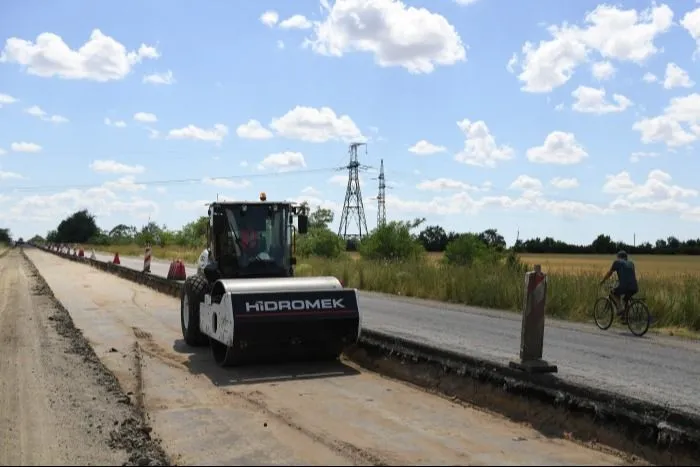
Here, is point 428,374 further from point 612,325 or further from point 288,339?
point 612,325

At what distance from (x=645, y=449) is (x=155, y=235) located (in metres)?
116

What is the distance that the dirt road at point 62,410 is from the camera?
614 cm

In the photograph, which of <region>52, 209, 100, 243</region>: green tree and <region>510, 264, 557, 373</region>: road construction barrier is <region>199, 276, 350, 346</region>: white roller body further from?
<region>52, 209, 100, 243</region>: green tree

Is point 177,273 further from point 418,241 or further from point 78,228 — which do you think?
point 78,228

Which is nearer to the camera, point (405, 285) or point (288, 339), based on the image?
point (288, 339)

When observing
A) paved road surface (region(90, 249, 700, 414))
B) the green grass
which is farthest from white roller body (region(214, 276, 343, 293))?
the green grass

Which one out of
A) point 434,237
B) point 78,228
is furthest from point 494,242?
point 78,228

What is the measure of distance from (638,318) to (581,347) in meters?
3.68

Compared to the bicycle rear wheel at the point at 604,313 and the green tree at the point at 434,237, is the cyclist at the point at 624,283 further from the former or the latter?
the green tree at the point at 434,237

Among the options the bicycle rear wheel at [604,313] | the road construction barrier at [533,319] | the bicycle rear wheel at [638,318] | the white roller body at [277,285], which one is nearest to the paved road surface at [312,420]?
the white roller body at [277,285]

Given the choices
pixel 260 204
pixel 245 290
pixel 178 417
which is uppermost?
pixel 260 204

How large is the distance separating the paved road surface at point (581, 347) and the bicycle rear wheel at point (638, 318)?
0.88 ft

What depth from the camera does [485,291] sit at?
2202 centimetres

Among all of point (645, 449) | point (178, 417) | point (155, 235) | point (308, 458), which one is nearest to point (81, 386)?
point (178, 417)
